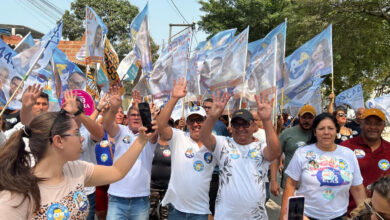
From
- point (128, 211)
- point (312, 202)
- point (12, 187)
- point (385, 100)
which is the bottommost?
point (128, 211)

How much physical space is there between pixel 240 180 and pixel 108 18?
23.1 meters

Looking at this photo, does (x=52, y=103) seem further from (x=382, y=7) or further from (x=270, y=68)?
(x=382, y=7)

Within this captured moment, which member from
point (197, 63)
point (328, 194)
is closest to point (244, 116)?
point (328, 194)

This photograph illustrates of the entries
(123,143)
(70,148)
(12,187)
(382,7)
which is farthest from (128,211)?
(382,7)

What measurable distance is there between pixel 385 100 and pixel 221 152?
3.08m

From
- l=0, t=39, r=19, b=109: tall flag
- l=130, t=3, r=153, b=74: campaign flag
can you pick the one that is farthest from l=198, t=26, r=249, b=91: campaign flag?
l=0, t=39, r=19, b=109: tall flag

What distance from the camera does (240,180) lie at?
10.5 ft

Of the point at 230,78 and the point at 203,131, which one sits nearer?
the point at 203,131

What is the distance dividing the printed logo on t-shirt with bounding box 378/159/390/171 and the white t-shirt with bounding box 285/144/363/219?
28.6 inches

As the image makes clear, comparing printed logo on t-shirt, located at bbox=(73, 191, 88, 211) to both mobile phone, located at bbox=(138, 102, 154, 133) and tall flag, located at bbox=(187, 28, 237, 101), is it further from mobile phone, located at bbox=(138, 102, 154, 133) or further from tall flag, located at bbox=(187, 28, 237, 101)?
tall flag, located at bbox=(187, 28, 237, 101)

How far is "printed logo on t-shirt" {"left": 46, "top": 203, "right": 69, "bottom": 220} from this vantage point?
6.71ft

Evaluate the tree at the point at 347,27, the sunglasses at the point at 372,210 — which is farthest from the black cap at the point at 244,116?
the tree at the point at 347,27

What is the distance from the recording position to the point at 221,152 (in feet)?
10.9

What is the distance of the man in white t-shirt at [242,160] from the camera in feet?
10.3
